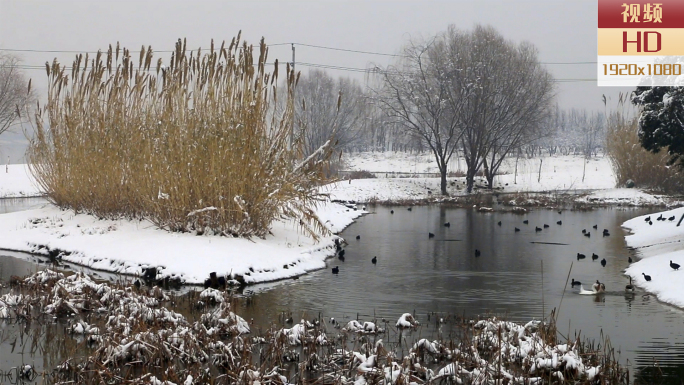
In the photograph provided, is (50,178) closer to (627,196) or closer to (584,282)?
(584,282)

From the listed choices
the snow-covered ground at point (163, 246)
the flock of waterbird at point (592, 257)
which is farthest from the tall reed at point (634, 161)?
the snow-covered ground at point (163, 246)

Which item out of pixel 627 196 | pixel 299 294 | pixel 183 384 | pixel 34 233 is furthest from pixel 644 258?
pixel 627 196

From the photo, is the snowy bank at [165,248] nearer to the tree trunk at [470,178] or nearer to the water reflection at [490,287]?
the water reflection at [490,287]

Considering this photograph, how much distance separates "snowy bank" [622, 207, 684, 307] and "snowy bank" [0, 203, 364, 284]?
6.72m

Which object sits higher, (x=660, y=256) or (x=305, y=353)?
(x=660, y=256)

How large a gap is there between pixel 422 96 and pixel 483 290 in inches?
1120

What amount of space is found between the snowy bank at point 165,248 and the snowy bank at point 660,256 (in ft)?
22.1

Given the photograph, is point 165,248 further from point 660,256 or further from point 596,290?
point 660,256

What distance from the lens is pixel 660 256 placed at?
14.4 metres

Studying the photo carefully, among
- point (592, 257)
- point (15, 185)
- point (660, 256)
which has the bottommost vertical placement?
point (592, 257)

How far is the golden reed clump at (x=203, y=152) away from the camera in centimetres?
1434

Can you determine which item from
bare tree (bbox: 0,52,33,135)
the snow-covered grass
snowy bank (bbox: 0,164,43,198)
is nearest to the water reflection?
the snow-covered grass

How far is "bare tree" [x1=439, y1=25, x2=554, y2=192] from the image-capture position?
38688 millimetres

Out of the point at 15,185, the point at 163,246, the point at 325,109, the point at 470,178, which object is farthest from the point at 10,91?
the point at 163,246
